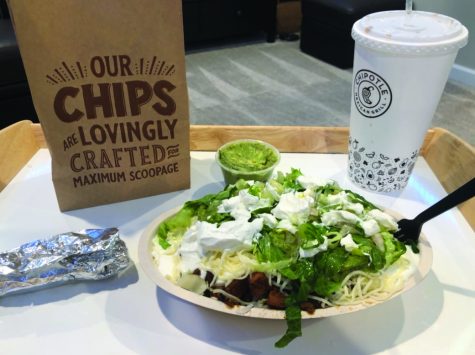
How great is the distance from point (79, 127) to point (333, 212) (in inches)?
19.9

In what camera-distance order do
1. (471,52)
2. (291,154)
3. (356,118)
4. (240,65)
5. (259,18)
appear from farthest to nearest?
(259,18) < (240,65) < (471,52) < (291,154) < (356,118)

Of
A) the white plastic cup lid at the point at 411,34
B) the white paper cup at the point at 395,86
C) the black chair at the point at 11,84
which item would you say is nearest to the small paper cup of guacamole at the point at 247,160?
the white paper cup at the point at 395,86

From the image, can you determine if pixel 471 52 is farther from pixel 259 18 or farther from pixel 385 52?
pixel 385 52

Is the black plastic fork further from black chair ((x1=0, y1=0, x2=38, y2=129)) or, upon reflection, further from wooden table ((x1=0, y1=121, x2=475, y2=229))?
black chair ((x1=0, y1=0, x2=38, y2=129))

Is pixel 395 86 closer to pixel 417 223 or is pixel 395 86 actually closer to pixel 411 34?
pixel 411 34

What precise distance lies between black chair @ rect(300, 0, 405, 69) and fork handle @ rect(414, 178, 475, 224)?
7.49 ft

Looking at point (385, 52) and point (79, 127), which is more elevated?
point (385, 52)

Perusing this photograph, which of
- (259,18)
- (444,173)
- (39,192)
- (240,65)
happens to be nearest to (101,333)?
(39,192)

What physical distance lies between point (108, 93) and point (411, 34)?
572 millimetres

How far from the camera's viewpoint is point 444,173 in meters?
1.03

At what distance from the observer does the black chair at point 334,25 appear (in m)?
2.80

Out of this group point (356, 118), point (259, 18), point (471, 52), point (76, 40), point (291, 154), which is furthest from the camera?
point (259, 18)

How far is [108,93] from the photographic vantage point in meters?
0.86

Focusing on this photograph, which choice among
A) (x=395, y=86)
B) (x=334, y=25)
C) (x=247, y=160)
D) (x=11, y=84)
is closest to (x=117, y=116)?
(x=247, y=160)
